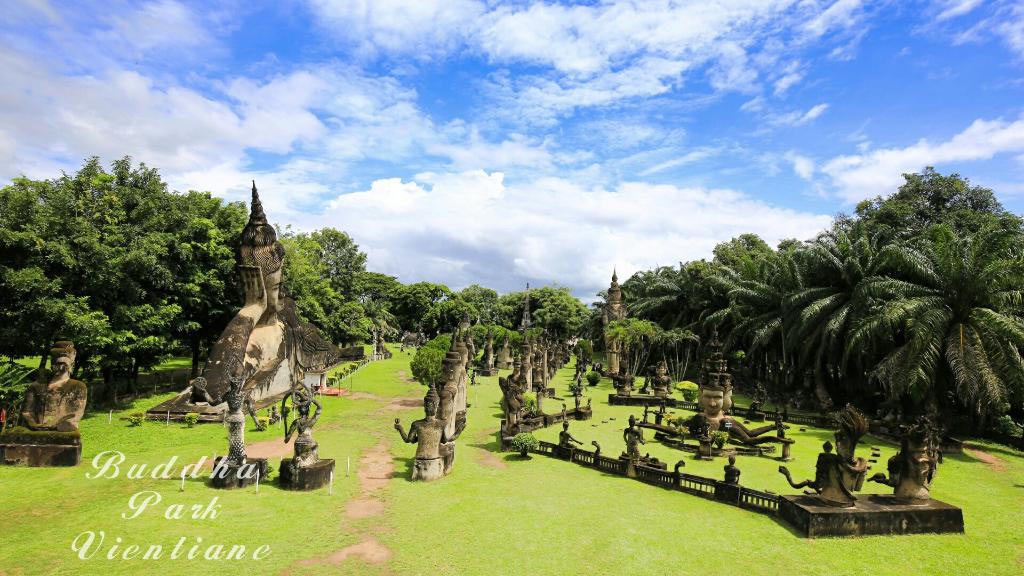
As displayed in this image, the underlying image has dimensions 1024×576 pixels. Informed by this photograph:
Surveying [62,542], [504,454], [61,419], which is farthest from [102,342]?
[504,454]

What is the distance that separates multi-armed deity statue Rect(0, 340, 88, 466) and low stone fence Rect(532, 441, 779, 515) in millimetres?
16081

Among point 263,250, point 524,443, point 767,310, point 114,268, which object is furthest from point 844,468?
point 114,268

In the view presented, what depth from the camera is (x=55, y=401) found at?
17.0m

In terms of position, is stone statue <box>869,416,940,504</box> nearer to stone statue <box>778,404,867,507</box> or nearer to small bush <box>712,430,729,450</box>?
stone statue <box>778,404,867,507</box>

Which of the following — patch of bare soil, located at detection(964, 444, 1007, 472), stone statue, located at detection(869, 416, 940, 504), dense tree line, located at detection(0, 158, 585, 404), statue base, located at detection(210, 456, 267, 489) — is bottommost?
statue base, located at detection(210, 456, 267, 489)

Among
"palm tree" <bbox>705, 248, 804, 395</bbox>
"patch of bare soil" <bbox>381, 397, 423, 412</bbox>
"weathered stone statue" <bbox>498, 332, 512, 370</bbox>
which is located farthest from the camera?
"weathered stone statue" <bbox>498, 332, 512, 370</bbox>

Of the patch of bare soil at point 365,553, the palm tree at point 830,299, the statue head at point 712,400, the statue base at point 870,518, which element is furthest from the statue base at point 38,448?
the palm tree at point 830,299

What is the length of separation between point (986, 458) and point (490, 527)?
2207 cm

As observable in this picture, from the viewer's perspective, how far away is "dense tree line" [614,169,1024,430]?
21969 millimetres

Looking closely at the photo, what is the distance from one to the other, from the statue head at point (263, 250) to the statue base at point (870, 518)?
25957 millimetres

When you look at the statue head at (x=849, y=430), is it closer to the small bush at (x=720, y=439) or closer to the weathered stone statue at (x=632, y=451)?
the weathered stone statue at (x=632, y=451)

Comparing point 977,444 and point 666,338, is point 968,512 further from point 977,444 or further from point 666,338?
point 666,338

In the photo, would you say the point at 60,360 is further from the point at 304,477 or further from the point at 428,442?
the point at 428,442

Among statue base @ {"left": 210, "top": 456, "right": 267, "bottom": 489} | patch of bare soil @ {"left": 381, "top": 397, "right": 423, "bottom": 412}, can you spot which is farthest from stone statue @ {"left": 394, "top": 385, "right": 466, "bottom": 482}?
patch of bare soil @ {"left": 381, "top": 397, "right": 423, "bottom": 412}
